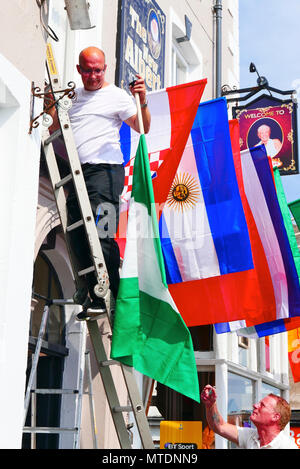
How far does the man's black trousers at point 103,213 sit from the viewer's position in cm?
479

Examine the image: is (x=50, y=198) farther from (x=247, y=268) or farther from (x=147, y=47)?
(x=147, y=47)

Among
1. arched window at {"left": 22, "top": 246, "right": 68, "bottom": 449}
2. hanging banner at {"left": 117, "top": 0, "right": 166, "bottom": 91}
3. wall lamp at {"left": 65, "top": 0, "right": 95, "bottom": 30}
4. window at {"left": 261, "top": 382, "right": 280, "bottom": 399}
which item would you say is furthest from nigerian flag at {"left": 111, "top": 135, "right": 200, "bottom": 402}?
window at {"left": 261, "top": 382, "right": 280, "bottom": 399}

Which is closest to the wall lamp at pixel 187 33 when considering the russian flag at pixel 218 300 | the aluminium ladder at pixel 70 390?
the russian flag at pixel 218 300

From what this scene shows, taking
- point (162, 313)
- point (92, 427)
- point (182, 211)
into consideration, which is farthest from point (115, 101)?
point (92, 427)

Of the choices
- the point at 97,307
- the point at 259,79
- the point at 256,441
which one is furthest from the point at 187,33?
the point at 256,441

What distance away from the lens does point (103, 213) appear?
16.1ft

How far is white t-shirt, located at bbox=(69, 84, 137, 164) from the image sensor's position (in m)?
5.06

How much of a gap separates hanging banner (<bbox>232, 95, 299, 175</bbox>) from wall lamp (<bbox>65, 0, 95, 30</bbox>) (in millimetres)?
6317

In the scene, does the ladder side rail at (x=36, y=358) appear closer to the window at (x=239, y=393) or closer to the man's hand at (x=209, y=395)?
the man's hand at (x=209, y=395)

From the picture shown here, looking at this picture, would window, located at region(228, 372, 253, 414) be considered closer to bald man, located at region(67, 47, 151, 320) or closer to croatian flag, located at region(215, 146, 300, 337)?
croatian flag, located at region(215, 146, 300, 337)

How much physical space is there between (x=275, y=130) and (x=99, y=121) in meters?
6.34

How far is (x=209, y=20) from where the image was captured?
1206 cm

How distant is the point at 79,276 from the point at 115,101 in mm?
1353

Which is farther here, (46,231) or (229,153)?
(229,153)
